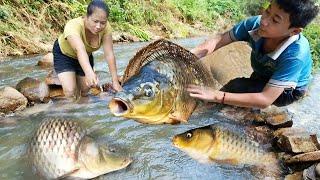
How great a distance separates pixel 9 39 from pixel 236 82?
7026 millimetres

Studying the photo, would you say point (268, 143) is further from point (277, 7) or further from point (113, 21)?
point (113, 21)

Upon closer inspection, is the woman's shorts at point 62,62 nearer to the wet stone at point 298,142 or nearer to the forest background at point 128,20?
the forest background at point 128,20

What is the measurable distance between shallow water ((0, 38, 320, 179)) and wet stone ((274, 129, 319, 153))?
0.54 m

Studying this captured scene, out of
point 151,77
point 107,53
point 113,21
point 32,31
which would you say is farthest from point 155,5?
point 151,77

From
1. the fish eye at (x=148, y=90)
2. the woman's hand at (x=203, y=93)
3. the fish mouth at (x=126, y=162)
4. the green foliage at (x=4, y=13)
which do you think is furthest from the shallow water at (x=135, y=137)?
the green foliage at (x=4, y=13)

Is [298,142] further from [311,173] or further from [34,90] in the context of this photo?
[34,90]

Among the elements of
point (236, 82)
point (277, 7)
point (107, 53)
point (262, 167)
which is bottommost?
point (262, 167)

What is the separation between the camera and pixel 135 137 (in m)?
5.33

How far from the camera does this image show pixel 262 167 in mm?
4246

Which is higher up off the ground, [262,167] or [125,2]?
[125,2]

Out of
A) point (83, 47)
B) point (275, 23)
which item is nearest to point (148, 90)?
point (275, 23)

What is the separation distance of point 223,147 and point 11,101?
3663 millimetres

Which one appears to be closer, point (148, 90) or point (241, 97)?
point (148, 90)

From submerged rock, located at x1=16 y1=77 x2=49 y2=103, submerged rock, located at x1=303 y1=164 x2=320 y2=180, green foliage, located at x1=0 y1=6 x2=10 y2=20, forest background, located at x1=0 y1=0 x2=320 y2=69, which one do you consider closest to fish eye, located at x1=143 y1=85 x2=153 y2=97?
submerged rock, located at x1=303 y1=164 x2=320 y2=180
